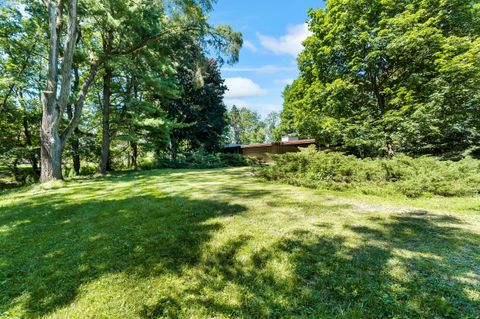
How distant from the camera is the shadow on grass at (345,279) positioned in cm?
194

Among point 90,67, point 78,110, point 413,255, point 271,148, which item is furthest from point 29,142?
point 413,255

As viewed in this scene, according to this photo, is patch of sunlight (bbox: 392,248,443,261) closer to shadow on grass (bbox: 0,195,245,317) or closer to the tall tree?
shadow on grass (bbox: 0,195,245,317)

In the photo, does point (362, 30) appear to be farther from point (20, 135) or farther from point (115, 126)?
point (20, 135)

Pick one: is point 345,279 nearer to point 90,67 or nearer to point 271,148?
point 90,67

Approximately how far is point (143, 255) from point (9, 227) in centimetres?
311

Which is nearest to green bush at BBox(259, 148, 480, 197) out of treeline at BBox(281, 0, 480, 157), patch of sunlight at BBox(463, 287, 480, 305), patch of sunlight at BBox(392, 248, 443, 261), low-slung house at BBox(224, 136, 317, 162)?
patch of sunlight at BBox(392, 248, 443, 261)

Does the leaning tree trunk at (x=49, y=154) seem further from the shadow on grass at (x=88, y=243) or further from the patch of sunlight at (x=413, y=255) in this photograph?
the patch of sunlight at (x=413, y=255)

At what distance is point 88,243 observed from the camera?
10.6 ft

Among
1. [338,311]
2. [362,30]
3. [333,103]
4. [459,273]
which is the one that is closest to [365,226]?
[459,273]

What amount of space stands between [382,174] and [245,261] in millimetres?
5205

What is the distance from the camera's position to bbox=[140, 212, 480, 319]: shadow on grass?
194cm

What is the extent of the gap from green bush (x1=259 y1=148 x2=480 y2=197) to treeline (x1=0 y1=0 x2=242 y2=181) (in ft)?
21.5

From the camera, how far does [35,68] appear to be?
40.3 ft

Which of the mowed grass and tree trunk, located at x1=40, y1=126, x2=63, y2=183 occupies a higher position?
tree trunk, located at x1=40, y1=126, x2=63, y2=183
